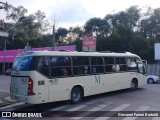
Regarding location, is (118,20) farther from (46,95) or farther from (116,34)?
(46,95)

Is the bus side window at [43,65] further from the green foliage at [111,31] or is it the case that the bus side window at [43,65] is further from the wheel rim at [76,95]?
the green foliage at [111,31]

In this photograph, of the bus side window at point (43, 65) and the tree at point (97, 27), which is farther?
the tree at point (97, 27)

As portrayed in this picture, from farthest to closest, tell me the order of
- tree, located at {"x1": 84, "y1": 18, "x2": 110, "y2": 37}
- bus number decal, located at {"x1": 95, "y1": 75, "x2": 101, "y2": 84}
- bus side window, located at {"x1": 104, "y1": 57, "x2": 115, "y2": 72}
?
tree, located at {"x1": 84, "y1": 18, "x2": 110, "y2": 37}
bus side window, located at {"x1": 104, "y1": 57, "x2": 115, "y2": 72}
bus number decal, located at {"x1": 95, "y1": 75, "x2": 101, "y2": 84}

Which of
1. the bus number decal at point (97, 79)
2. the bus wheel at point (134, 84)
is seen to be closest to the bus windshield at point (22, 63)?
the bus number decal at point (97, 79)

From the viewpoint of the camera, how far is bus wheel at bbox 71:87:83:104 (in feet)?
42.5

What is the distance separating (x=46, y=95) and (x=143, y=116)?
4.31m

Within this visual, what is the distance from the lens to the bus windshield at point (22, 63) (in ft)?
38.1

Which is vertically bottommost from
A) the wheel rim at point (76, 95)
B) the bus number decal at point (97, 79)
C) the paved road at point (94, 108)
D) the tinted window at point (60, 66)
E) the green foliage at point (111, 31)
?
the paved road at point (94, 108)

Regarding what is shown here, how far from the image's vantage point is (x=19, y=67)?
12125 mm

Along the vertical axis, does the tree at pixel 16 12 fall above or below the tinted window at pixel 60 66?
above

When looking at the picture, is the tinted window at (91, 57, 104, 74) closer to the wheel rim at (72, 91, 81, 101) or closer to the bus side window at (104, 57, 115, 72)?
the bus side window at (104, 57, 115, 72)

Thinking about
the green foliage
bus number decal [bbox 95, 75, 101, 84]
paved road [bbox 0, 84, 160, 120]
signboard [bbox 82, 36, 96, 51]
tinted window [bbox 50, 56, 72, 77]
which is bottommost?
paved road [bbox 0, 84, 160, 120]

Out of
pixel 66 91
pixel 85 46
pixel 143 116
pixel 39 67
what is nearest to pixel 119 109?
pixel 143 116

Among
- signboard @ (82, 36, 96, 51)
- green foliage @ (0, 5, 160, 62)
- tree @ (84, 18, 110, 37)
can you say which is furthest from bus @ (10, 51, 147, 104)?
tree @ (84, 18, 110, 37)
